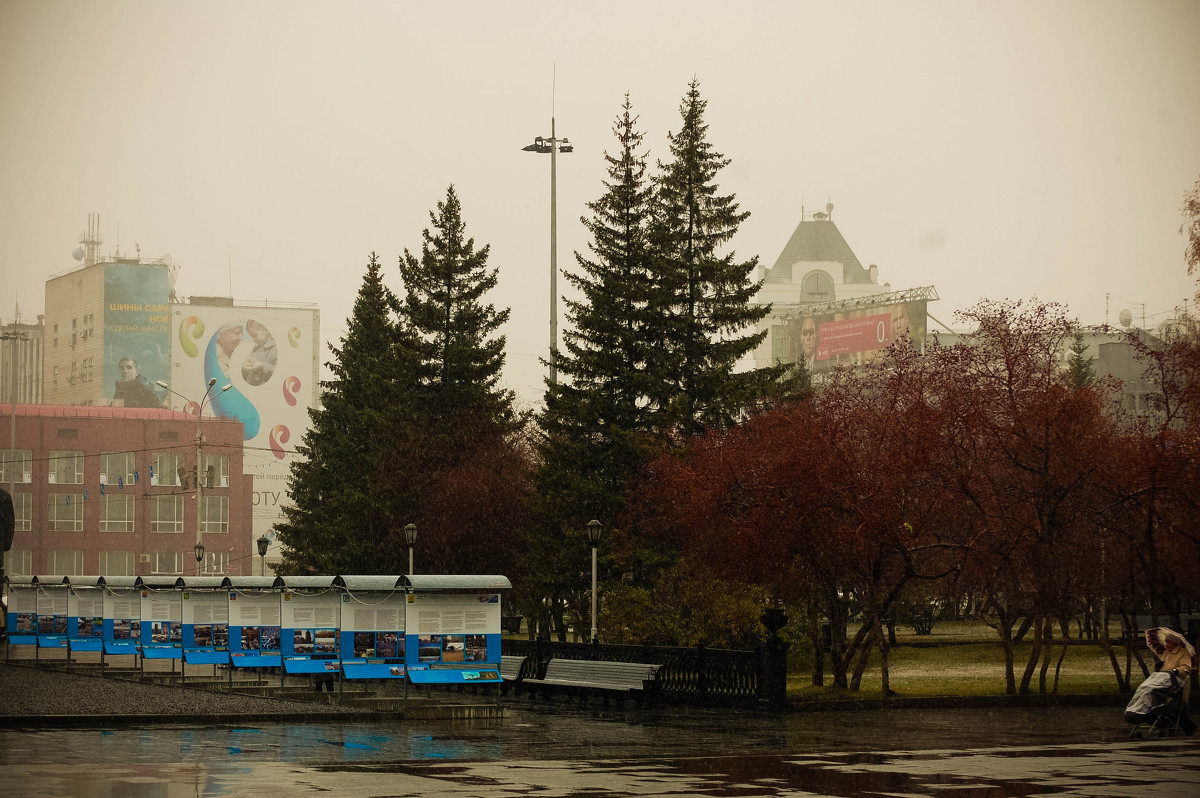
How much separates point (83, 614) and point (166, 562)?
273ft

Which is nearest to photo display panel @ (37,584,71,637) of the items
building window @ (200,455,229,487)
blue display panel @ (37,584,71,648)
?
blue display panel @ (37,584,71,648)

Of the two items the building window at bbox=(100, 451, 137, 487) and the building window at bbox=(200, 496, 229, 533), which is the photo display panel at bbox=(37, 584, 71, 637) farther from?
the building window at bbox=(200, 496, 229, 533)

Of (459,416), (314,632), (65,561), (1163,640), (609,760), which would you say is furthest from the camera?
(65,561)

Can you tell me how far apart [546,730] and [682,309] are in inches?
1086

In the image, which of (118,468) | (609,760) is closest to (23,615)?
(609,760)

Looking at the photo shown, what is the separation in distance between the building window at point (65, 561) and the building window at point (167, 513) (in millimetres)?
7500

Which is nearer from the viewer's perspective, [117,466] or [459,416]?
[459,416]

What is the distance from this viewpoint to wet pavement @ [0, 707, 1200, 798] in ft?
47.7

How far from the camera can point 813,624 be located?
36.7 m

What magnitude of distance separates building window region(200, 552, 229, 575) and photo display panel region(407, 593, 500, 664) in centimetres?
10001

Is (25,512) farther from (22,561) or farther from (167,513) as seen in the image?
(167,513)

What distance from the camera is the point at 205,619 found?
31.6m

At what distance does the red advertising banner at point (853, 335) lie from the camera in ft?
531

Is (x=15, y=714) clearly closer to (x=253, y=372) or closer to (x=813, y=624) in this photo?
(x=813, y=624)
